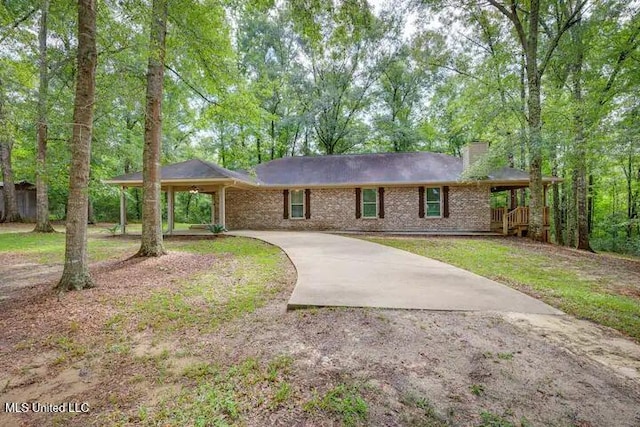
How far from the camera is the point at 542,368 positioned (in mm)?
2518

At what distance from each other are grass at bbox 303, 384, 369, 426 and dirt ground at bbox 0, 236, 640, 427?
0.05 metres

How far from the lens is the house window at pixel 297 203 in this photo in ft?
50.8

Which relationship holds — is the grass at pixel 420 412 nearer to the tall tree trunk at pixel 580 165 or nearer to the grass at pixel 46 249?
the grass at pixel 46 249

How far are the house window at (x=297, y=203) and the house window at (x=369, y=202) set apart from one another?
124 inches

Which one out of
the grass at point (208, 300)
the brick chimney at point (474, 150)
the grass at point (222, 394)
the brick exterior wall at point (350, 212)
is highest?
the brick chimney at point (474, 150)

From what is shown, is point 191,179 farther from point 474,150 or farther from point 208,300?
point 474,150

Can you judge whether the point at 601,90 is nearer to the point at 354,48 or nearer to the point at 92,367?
the point at 92,367

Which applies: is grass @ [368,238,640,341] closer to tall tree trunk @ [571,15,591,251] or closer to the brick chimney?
tall tree trunk @ [571,15,591,251]

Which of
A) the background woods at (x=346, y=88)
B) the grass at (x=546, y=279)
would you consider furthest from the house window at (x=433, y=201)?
the grass at (x=546, y=279)

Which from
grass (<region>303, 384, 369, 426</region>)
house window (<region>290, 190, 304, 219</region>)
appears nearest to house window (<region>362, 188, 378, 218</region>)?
house window (<region>290, 190, 304, 219</region>)

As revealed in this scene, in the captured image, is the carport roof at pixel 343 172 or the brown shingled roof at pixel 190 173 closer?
the brown shingled roof at pixel 190 173

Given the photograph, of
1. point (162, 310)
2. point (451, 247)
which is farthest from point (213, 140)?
point (162, 310)

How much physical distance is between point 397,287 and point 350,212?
10418 millimetres

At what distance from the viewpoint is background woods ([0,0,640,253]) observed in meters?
6.84
